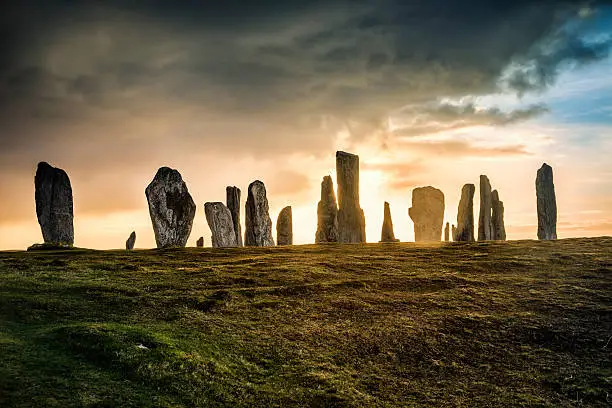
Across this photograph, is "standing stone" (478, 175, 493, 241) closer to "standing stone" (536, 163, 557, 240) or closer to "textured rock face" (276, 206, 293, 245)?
"standing stone" (536, 163, 557, 240)

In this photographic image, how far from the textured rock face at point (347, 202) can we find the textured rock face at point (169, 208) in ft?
56.8

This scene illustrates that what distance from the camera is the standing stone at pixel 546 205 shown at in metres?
63.1

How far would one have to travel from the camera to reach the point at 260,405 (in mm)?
18219

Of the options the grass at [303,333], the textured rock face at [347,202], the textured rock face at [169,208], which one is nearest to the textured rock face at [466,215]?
the textured rock face at [347,202]

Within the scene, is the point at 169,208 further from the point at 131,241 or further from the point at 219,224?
the point at 131,241

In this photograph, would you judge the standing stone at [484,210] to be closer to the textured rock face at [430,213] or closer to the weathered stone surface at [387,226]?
the textured rock face at [430,213]

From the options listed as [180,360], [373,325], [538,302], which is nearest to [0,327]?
[180,360]

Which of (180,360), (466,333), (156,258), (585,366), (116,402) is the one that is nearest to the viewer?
(116,402)

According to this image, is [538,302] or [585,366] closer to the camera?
[585,366]

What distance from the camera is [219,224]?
54.6 m

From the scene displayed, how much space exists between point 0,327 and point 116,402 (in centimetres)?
789

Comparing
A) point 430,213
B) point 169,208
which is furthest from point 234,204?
point 430,213

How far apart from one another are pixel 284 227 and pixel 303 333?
3961cm

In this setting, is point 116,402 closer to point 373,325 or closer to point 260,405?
point 260,405
